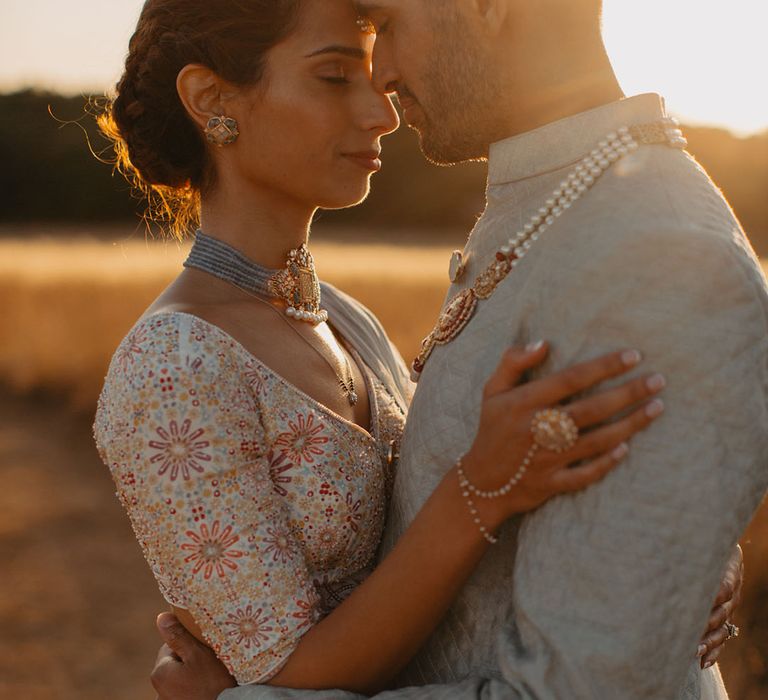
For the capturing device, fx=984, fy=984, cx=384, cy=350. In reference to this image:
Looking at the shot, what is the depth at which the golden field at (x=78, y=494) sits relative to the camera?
16.5 ft

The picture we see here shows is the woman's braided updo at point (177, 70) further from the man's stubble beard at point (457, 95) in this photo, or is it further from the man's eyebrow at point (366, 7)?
the man's stubble beard at point (457, 95)

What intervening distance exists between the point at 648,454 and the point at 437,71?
0.88 meters

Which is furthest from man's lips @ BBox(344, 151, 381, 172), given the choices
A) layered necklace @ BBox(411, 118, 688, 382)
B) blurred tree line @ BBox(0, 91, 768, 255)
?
blurred tree line @ BBox(0, 91, 768, 255)

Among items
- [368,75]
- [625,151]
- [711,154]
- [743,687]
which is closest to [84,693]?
[743,687]

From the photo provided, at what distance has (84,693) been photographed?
4.97 meters

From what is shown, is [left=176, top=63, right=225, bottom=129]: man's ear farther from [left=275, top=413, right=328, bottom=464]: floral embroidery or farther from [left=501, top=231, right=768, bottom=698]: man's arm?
[left=501, top=231, right=768, bottom=698]: man's arm

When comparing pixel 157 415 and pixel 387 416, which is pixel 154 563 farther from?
pixel 387 416

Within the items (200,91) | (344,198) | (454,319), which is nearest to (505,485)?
(454,319)

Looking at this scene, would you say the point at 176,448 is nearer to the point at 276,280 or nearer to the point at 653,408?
the point at 276,280

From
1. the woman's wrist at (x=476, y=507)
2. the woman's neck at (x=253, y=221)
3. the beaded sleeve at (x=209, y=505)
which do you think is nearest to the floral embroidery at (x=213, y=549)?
the beaded sleeve at (x=209, y=505)

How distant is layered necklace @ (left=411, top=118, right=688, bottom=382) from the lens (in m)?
1.66

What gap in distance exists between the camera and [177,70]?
231cm

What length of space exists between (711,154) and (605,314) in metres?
23.4

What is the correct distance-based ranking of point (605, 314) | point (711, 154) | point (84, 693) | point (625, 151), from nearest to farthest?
point (605, 314) → point (625, 151) → point (84, 693) → point (711, 154)
